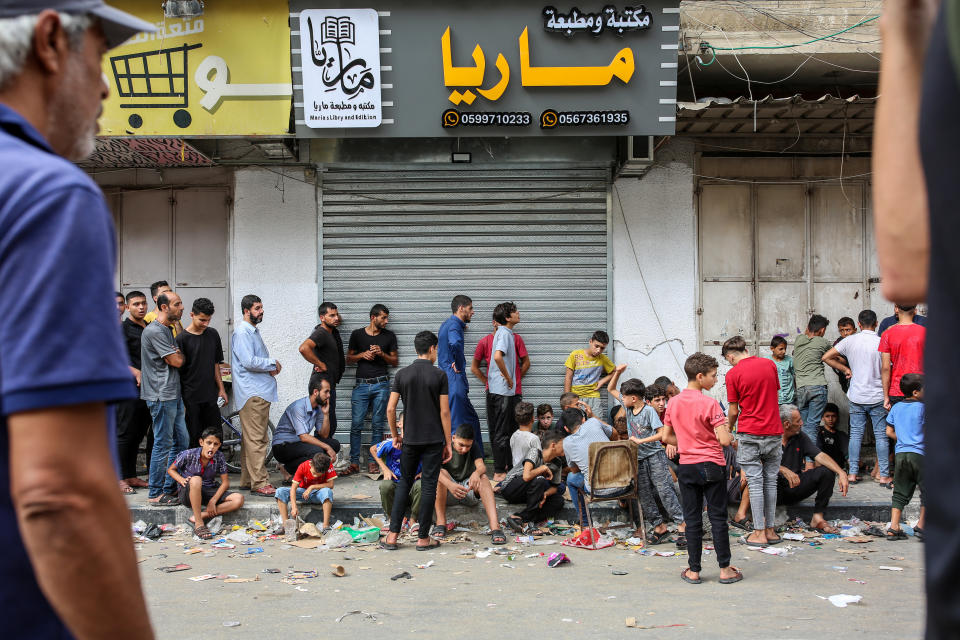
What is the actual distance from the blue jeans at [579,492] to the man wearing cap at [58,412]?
6.96 metres

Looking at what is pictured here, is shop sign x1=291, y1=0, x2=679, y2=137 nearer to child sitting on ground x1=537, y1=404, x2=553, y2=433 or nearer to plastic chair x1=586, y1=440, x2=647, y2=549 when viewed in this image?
child sitting on ground x1=537, y1=404, x2=553, y2=433

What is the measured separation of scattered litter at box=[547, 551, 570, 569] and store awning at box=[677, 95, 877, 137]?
476 cm

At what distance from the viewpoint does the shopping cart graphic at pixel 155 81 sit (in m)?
8.87

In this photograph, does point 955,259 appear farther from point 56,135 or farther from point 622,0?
point 622,0

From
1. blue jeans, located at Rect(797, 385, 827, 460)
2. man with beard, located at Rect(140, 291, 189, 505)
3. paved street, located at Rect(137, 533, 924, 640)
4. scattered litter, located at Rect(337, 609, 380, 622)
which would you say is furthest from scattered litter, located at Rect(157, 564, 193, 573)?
blue jeans, located at Rect(797, 385, 827, 460)

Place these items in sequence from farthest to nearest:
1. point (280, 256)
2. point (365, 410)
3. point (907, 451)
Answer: point (280, 256)
point (365, 410)
point (907, 451)

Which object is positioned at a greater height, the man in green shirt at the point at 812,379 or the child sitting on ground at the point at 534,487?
the man in green shirt at the point at 812,379

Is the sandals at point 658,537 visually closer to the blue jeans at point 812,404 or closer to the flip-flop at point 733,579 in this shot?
the flip-flop at point 733,579

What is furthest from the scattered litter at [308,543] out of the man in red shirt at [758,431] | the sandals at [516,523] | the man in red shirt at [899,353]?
the man in red shirt at [899,353]

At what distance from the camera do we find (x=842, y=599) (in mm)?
5965

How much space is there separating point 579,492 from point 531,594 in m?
1.89

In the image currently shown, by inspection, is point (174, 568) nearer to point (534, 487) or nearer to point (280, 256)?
point (534, 487)

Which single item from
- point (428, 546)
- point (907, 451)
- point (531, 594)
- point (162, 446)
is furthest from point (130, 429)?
point (907, 451)

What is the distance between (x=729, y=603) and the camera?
600 cm
